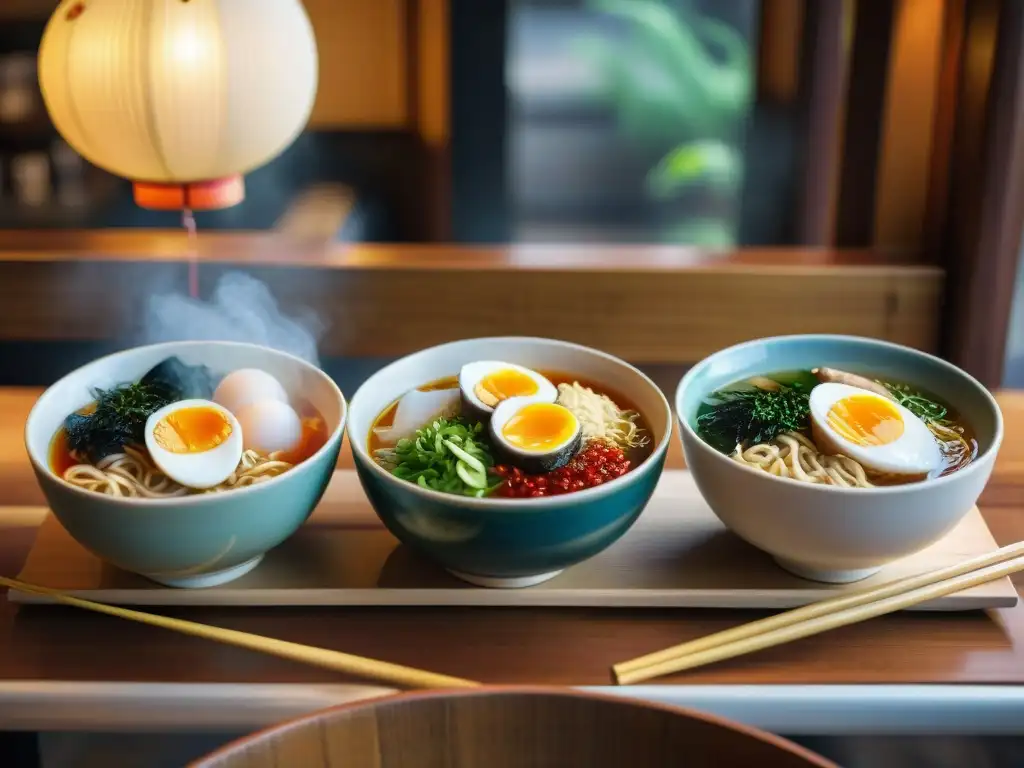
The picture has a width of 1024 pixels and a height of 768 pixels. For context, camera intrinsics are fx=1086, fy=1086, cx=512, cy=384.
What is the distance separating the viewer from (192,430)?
1191 mm

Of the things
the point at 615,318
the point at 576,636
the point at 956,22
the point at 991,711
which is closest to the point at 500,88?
the point at 615,318

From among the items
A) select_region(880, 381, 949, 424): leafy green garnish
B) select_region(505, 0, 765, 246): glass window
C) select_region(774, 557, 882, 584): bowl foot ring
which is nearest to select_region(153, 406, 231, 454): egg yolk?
select_region(774, 557, 882, 584): bowl foot ring

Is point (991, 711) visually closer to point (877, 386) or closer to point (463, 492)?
point (877, 386)

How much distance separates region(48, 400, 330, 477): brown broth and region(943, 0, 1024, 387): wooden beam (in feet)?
3.69

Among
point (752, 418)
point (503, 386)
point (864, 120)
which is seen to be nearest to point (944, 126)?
point (864, 120)

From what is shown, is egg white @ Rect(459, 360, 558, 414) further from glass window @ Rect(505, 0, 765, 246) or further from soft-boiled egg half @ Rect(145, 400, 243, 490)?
Result: glass window @ Rect(505, 0, 765, 246)

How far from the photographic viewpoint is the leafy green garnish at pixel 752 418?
1.21 meters

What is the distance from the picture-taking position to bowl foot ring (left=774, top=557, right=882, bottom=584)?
1.18m

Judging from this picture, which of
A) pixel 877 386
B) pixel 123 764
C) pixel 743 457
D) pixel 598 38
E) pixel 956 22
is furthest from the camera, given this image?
pixel 598 38

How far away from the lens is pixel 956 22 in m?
1.73

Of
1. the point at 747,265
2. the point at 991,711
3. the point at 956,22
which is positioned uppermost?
the point at 956,22

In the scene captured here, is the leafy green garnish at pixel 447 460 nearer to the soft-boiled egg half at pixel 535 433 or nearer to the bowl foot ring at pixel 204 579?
the soft-boiled egg half at pixel 535 433

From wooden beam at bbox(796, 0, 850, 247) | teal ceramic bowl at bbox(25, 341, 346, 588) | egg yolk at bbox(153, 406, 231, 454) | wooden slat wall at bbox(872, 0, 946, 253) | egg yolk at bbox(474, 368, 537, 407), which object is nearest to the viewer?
teal ceramic bowl at bbox(25, 341, 346, 588)

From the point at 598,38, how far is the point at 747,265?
95cm
